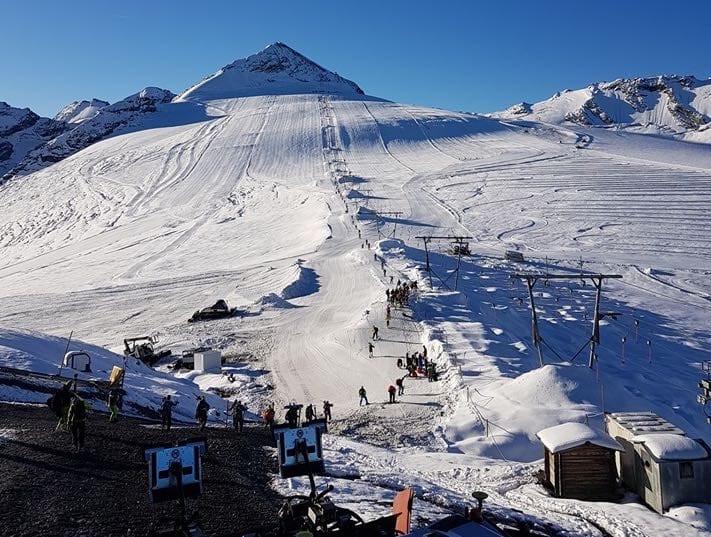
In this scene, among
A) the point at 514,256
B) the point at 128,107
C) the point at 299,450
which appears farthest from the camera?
the point at 128,107

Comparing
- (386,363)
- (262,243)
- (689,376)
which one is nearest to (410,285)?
(386,363)

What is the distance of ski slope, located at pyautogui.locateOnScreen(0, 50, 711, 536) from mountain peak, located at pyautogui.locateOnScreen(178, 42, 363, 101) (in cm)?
4749

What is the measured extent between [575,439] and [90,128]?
125511mm

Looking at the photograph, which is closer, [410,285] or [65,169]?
[410,285]

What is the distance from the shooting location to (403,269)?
37.2 meters

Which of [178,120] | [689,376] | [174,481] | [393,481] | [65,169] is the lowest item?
[689,376]

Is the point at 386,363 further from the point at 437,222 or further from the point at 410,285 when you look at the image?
the point at 437,222

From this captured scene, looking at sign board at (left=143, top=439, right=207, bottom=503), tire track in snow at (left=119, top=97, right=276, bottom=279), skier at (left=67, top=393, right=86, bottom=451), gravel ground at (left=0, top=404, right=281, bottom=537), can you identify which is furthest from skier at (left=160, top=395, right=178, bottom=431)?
tire track in snow at (left=119, top=97, right=276, bottom=279)

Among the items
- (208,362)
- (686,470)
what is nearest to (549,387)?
(686,470)

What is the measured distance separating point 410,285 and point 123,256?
2766 cm

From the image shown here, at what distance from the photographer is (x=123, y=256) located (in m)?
48.9

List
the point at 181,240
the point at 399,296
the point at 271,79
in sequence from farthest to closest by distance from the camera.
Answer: the point at 271,79
the point at 181,240
the point at 399,296

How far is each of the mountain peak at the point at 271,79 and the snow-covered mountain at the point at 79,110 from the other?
36.5 m

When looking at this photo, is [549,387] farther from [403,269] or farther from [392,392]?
[403,269]
